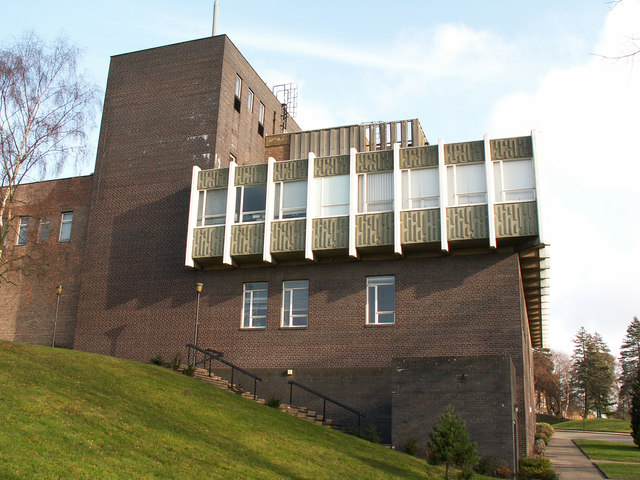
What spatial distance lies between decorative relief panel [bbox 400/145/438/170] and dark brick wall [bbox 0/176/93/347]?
651 inches

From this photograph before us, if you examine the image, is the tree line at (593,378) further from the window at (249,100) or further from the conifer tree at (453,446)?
the conifer tree at (453,446)

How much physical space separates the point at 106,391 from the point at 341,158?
14603mm

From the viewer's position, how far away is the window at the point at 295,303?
27078 mm

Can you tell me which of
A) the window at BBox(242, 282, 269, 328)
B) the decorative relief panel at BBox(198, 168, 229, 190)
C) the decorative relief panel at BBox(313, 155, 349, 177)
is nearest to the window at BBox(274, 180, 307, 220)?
the decorative relief panel at BBox(313, 155, 349, 177)

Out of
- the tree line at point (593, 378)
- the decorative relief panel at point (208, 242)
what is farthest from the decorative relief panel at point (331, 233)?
the tree line at point (593, 378)

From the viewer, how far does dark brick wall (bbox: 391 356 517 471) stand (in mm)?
19719

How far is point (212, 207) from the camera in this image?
28.9m

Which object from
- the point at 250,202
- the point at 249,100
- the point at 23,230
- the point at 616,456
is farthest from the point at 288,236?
the point at 616,456

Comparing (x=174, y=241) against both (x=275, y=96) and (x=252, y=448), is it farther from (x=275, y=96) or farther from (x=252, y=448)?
(x=252, y=448)

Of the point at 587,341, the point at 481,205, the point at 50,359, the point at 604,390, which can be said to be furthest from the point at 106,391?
the point at 587,341

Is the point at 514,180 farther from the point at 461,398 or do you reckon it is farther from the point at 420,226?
the point at 461,398

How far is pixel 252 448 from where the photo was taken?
1531cm

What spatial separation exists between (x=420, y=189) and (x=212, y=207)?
30.9 feet

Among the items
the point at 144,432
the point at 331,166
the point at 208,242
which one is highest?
the point at 331,166
